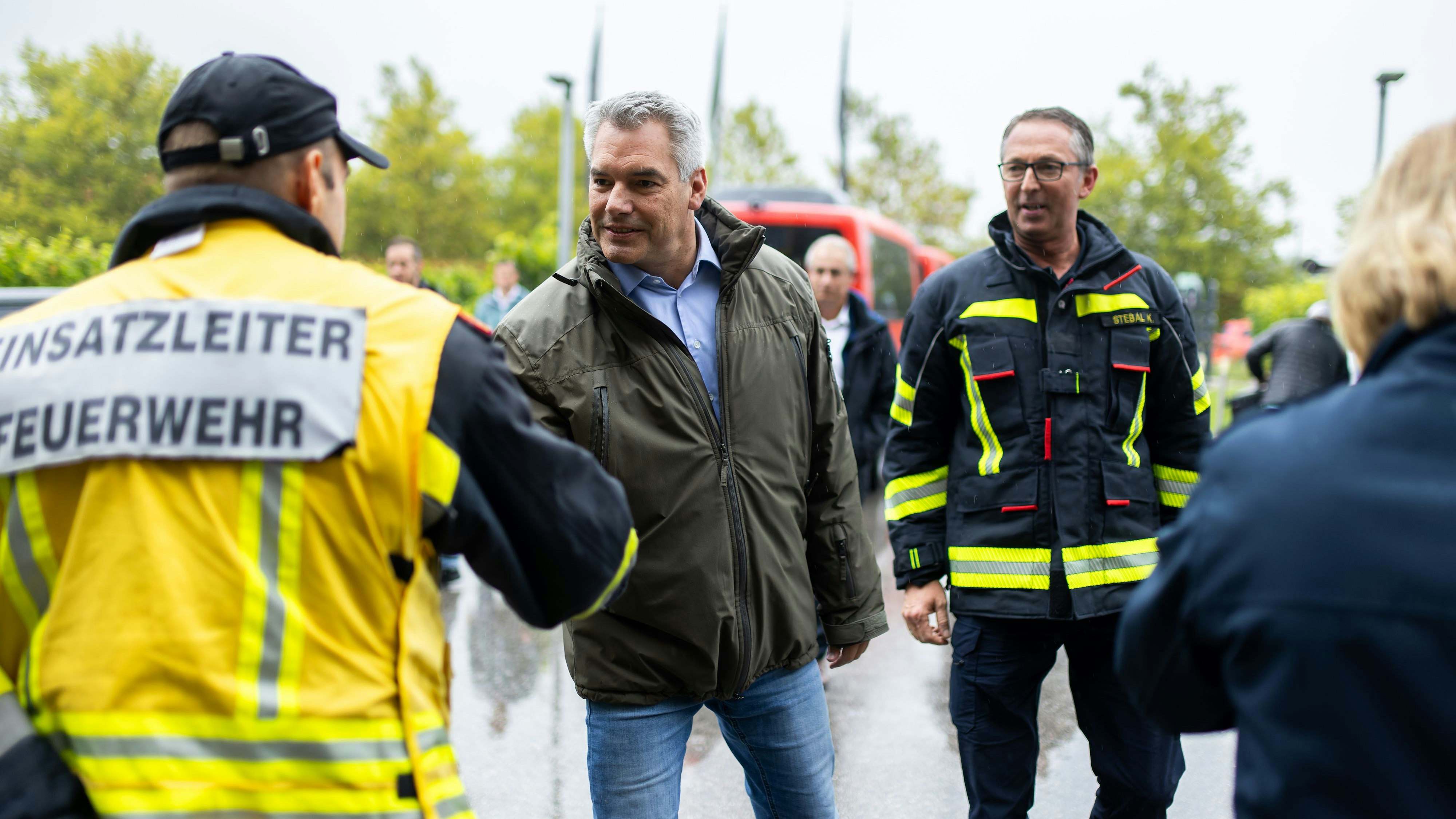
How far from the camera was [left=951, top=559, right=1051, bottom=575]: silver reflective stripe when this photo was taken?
275cm

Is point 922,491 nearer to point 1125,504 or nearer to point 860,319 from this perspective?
point 1125,504

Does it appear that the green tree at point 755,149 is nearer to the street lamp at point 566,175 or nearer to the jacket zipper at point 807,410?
the street lamp at point 566,175

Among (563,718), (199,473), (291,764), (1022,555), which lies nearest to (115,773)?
(291,764)

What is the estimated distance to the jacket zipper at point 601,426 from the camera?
224 centimetres

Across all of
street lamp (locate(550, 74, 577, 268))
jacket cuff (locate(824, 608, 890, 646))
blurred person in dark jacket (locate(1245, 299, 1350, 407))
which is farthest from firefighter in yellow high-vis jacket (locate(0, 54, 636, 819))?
street lamp (locate(550, 74, 577, 268))

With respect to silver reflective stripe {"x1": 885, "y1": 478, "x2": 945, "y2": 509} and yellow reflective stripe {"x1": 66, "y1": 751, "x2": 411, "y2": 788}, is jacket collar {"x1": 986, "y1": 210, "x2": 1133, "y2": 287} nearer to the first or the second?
silver reflective stripe {"x1": 885, "y1": 478, "x2": 945, "y2": 509}

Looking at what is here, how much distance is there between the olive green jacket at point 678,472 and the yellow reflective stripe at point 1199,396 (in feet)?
3.84

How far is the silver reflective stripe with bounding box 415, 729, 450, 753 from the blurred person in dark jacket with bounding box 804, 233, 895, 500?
13.0ft

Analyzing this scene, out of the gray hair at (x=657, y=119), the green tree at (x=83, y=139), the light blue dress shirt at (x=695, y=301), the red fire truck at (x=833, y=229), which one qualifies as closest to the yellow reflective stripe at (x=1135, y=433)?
the light blue dress shirt at (x=695, y=301)

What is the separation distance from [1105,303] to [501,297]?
27.5 ft

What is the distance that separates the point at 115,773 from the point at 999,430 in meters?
2.15

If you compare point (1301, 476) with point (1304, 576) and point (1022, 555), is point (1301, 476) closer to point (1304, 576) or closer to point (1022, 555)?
point (1304, 576)

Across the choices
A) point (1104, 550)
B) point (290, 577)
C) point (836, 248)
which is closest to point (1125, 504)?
point (1104, 550)

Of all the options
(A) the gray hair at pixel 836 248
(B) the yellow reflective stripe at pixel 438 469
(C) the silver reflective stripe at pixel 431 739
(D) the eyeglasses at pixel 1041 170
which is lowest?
(C) the silver reflective stripe at pixel 431 739
